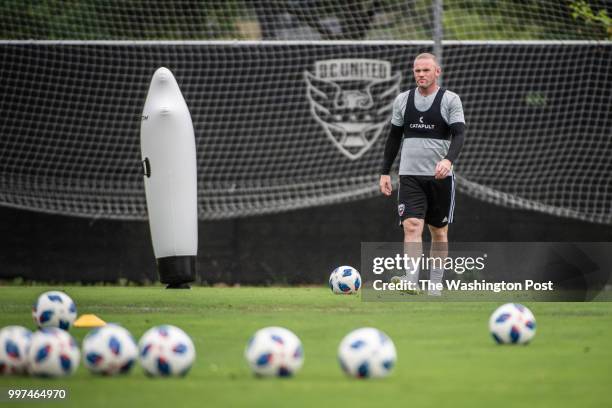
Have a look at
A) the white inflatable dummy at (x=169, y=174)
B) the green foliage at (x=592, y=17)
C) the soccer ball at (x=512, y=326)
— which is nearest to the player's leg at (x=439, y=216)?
the white inflatable dummy at (x=169, y=174)

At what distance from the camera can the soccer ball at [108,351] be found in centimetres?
551

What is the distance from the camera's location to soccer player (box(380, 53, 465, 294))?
983cm

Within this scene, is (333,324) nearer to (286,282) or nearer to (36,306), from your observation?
(36,306)

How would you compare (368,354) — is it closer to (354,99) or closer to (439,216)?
(439,216)

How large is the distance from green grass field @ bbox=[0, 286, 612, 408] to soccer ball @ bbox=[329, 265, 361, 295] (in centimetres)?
62

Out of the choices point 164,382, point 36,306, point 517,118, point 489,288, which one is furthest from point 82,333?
point 517,118

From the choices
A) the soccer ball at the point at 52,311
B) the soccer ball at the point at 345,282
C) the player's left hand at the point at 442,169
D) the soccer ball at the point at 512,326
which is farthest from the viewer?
the soccer ball at the point at 345,282

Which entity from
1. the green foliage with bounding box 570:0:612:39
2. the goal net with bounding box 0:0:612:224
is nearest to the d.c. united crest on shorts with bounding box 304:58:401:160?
the goal net with bounding box 0:0:612:224

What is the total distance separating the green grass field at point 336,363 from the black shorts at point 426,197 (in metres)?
0.81

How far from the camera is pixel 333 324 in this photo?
8.00 meters

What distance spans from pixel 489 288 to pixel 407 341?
13.5 ft

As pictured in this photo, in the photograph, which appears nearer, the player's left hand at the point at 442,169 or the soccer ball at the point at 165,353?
the soccer ball at the point at 165,353

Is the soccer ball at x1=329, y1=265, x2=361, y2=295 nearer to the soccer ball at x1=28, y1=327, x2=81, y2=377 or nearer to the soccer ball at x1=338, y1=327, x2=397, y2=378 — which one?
the soccer ball at x1=338, y1=327, x2=397, y2=378

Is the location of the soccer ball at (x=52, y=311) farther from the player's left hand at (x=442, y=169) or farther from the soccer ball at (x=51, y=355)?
the player's left hand at (x=442, y=169)
